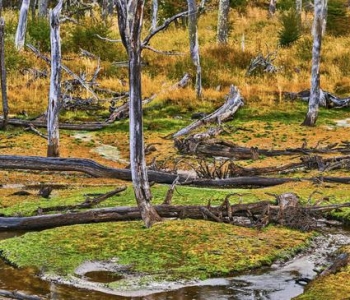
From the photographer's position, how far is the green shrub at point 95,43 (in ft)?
89.4

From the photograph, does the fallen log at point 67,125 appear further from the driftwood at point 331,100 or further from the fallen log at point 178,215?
the fallen log at point 178,215

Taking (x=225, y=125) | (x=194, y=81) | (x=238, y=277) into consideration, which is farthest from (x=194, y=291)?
(x=194, y=81)

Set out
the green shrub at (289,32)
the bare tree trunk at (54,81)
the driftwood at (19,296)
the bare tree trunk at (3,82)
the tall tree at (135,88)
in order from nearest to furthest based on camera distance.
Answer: the driftwood at (19,296), the tall tree at (135,88), the bare tree trunk at (54,81), the bare tree trunk at (3,82), the green shrub at (289,32)

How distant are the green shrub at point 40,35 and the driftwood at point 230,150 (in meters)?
14.2

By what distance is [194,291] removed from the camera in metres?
6.73

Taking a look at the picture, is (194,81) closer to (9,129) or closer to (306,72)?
(306,72)

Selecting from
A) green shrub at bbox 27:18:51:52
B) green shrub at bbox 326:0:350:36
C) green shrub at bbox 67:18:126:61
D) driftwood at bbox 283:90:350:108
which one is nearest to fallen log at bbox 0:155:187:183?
driftwood at bbox 283:90:350:108

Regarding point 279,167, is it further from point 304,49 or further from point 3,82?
point 304,49

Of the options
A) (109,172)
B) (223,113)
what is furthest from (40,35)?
(109,172)

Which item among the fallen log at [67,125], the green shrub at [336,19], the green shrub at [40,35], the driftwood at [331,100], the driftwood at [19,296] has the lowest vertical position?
the driftwood at [19,296]

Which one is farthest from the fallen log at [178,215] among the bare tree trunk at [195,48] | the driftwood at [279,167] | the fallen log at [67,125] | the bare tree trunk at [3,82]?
the bare tree trunk at [195,48]

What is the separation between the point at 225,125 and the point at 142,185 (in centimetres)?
1077

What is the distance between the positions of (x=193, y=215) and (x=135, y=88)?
2.21 m

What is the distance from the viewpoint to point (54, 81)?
14.6 m
